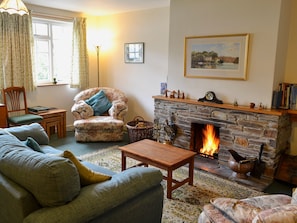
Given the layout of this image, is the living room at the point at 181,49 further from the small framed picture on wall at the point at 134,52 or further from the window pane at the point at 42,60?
the window pane at the point at 42,60

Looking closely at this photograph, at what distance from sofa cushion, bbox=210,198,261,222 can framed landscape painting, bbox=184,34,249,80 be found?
227cm

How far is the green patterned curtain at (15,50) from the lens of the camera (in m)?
4.35

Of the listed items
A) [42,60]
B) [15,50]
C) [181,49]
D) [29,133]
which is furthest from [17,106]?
[181,49]

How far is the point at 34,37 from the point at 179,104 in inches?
120

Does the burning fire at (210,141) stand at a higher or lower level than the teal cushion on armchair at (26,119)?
lower

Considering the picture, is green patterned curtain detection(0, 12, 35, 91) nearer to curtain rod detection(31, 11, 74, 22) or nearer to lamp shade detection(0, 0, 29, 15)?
curtain rod detection(31, 11, 74, 22)

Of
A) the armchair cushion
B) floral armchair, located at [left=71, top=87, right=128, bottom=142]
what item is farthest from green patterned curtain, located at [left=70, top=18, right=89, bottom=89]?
the armchair cushion

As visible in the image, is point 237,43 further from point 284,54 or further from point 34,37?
point 34,37

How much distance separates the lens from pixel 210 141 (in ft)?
13.4

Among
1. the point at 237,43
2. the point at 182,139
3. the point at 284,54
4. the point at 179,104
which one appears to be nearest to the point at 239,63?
the point at 237,43

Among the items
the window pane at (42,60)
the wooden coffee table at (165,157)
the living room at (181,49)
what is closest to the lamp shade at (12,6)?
the wooden coffee table at (165,157)

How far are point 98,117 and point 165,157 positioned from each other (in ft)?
7.62

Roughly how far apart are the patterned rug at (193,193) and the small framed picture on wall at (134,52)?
2.16 metres

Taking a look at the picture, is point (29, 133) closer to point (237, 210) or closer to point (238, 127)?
point (237, 210)
